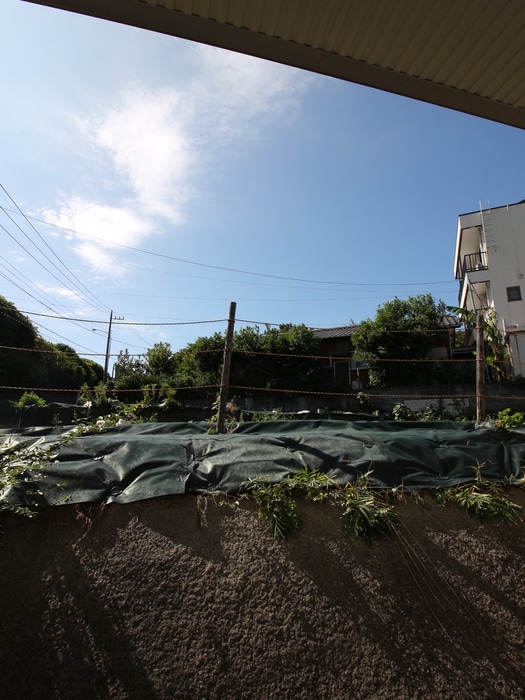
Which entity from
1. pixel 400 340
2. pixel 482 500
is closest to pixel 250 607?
pixel 482 500

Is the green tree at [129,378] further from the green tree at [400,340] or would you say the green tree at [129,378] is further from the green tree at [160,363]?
the green tree at [400,340]

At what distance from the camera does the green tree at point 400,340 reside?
14836mm

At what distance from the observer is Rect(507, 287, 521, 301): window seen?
16469 millimetres

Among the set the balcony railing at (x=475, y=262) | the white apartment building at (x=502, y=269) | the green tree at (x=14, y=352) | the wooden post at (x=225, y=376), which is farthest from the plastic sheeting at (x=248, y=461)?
the green tree at (x=14, y=352)

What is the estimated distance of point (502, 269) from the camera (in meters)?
17.0

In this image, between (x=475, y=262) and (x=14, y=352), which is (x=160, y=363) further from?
(x=475, y=262)

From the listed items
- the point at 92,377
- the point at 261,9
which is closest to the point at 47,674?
the point at 261,9

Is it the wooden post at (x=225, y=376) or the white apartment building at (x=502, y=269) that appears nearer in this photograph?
the wooden post at (x=225, y=376)

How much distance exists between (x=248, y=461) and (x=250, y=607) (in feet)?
3.49

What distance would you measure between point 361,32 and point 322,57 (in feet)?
0.75

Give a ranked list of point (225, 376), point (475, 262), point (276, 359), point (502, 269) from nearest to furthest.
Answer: point (225, 376) → point (276, 359) → point (502, 269) → point (475, 262)

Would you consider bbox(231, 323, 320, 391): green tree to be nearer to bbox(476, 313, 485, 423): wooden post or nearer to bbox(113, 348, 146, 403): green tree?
bbox(113, 348, 146, 403): green tree

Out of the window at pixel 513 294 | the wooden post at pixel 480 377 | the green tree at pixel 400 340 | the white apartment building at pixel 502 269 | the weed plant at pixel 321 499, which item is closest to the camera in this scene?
the weed plant at pixel 321 499

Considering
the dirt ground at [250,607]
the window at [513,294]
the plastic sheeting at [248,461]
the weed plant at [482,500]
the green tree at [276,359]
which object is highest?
the window at [513,294]
